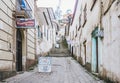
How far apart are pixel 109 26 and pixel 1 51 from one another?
14.6ft

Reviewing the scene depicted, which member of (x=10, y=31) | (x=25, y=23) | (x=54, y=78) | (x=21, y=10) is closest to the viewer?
(x=54, y=78)

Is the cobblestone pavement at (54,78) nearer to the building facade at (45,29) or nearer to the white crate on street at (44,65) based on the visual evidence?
the white crate on street at (44,65)

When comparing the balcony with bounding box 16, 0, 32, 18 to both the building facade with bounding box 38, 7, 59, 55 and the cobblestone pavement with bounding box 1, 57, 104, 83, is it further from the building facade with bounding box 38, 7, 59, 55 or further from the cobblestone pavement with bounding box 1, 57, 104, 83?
the building facade with bounding box 38, 7, 59, 55

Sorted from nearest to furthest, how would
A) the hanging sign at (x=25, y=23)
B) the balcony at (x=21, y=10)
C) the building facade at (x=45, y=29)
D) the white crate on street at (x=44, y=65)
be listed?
the hanging sign at (x=25, y=23) < the balcony at (x=21, y=10) < the white crate on street at (x=44, y=65) < the building facade at (x=45, y=29)

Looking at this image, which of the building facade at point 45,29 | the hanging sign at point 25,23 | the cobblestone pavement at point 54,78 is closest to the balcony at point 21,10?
the hanging sign at point 25,23

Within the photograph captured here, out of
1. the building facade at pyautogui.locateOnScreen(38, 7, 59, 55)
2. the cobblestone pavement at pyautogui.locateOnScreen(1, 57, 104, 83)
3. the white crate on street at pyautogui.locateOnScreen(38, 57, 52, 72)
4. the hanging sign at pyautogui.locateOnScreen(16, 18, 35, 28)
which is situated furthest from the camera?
the building facade at pyautogui.locateOnScreen(38, 7, 59, 55)

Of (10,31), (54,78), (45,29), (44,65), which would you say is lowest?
(54,78)

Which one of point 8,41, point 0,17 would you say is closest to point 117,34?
point 0,17

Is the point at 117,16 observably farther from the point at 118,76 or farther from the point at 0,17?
the point at 0,17

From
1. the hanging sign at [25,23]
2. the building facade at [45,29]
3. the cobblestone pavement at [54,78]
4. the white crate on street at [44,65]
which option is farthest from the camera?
the building facade at [45,29]

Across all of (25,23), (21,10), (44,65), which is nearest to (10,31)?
(25,23)

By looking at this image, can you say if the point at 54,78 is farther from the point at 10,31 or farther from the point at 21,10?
the point at 21,10

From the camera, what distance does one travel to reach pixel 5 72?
11547mm

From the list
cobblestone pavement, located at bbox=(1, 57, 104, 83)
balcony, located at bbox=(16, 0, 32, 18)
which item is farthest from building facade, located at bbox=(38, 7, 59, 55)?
cobblestone pavement, located at bbox=(1, 57, 104, 83)
